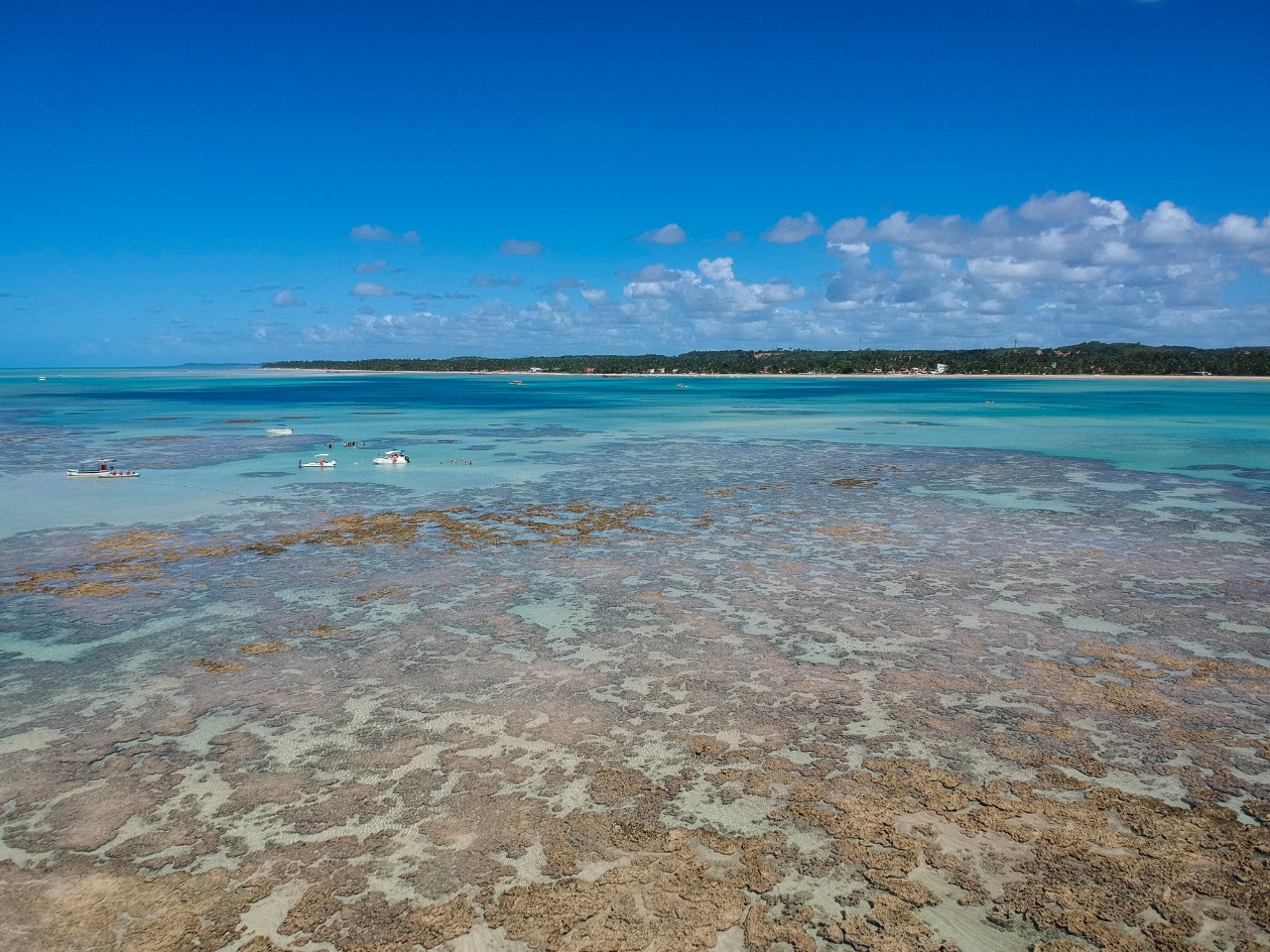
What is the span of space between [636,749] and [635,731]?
32 centimetres

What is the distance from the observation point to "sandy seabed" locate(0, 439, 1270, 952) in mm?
4582

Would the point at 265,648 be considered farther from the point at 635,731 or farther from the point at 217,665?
the point at 635,731

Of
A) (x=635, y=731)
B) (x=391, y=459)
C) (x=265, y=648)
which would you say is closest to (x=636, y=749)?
(x=635, y=731)

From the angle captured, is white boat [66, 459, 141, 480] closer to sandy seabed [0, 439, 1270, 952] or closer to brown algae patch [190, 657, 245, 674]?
sandy seabed [0, 439, 1270, 952]

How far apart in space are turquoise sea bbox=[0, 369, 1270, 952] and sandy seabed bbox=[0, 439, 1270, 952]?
0.03 m

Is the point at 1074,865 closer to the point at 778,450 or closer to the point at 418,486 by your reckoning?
the point at 418,486

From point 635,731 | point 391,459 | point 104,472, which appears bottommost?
point 635,731

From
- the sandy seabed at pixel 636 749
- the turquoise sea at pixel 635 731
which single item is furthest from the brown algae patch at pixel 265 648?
the turquoise sea at pixel 635 731

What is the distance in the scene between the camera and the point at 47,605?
10.1 meters

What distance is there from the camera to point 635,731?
671 centimetres

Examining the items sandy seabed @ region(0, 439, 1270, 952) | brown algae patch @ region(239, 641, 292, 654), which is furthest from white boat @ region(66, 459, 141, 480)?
brown algae patch @ region(239, 641, 292, 654)

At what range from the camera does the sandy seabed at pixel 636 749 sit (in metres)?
4.58

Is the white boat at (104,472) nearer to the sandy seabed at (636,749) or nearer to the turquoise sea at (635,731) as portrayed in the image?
the turquoise sea at (635,731)

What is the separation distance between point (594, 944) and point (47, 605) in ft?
30.1
